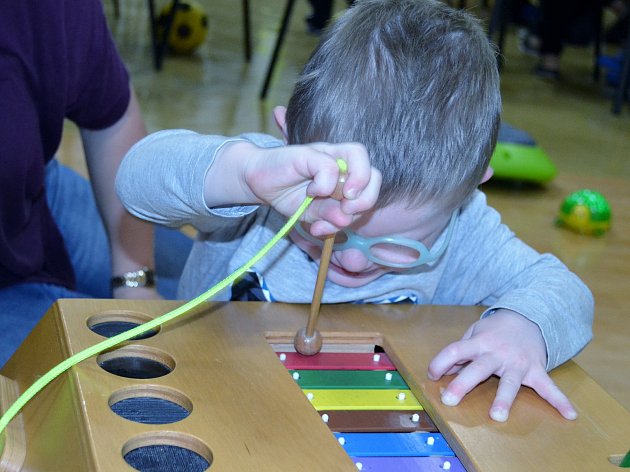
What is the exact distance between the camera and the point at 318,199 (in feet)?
2.54

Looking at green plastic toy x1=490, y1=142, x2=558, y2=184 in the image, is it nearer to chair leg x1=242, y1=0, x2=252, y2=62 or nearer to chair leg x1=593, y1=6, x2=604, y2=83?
chair leg x1=242, y1=0, x2=252, y2=62

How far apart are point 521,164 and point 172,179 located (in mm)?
1819

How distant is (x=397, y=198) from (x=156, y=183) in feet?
0.79

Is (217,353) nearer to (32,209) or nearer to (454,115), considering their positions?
(454,115)

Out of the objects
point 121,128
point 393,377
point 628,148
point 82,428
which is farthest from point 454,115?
point 628,148

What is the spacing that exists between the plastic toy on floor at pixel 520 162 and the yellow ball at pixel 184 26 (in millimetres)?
1665

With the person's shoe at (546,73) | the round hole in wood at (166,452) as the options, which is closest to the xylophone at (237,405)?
the round hole in wood at (166,452)

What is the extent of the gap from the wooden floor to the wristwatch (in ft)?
2.52

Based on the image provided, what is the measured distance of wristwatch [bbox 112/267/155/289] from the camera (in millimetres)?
1280

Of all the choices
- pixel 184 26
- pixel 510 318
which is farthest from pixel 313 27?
pixel 510 318

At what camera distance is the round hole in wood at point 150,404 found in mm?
636

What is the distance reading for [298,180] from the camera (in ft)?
2.39

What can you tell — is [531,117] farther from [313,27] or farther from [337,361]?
[337,361]

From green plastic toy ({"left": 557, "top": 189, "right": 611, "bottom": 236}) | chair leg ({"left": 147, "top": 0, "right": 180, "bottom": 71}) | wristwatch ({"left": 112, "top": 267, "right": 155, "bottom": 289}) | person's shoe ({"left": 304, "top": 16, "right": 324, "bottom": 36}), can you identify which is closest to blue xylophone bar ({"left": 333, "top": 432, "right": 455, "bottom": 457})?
wristwatch ({"left": 112, "top": 267, "right": 155, "bottom": 289})
